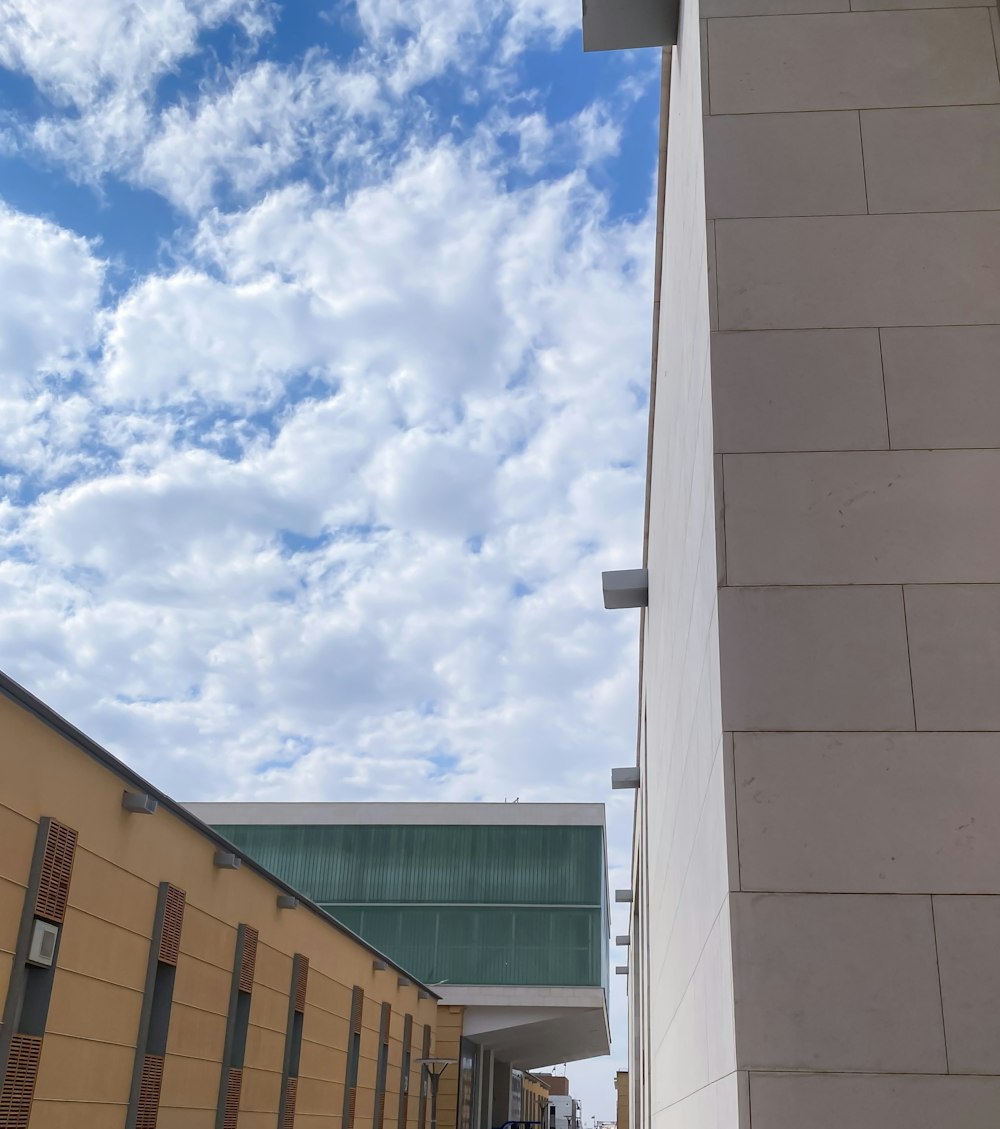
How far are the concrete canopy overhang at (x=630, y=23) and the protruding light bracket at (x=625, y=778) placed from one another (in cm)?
1711

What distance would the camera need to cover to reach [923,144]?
18.2 ft

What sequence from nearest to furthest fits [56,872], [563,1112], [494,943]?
[56,872] → [494,943] → [563,1112]

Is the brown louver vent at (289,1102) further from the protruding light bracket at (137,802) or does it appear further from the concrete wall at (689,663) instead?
the concrete wall at (689,663)

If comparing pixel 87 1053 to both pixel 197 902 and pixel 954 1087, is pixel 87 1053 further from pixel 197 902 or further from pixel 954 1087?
pixel 954 1087

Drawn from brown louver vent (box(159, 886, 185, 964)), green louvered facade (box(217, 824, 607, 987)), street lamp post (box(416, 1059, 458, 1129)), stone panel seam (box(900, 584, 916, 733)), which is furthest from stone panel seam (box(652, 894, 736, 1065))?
green louvered facade (box(217, 824, 607, 987))

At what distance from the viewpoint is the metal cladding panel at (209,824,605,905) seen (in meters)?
36.4

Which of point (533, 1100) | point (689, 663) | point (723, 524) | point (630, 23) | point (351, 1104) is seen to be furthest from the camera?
point (533, 1100)

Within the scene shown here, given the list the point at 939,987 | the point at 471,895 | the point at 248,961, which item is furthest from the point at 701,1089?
the point at 471,895

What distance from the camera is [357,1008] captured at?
22.7 m

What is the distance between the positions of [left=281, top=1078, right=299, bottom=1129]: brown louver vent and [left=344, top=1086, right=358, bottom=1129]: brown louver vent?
13.3 feet

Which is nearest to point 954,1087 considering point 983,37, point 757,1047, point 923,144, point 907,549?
point 757,1047

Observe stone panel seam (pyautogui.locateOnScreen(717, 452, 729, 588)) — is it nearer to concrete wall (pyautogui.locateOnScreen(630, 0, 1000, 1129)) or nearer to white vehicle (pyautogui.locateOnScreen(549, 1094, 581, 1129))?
concrete wall (pyautogui.locateOnScreen(630, 0, 1000, 1129))

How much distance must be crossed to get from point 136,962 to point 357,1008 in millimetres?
11444

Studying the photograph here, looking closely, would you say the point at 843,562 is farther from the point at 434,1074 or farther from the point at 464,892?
the point at 464,892
